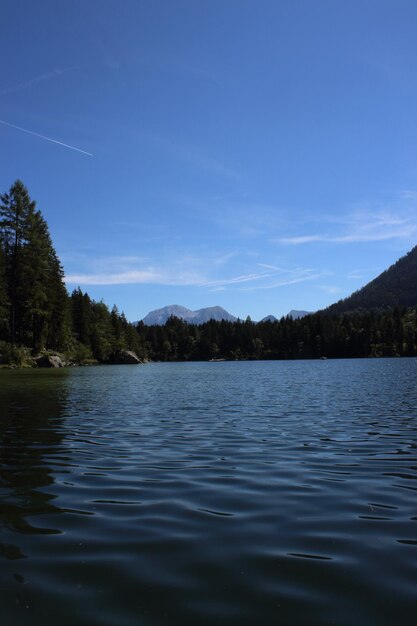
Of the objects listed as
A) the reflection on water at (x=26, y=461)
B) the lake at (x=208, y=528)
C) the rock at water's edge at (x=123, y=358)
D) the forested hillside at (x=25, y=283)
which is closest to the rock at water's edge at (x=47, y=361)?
the forested hillside at (x=25, y=283)

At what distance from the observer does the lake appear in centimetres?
495

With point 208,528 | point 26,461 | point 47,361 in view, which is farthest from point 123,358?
point 208,528

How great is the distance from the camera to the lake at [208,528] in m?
4.95

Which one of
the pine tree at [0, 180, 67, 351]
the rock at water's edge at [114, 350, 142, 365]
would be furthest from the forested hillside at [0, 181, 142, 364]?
the rock at water's edge at [114, 350, 142, 365]

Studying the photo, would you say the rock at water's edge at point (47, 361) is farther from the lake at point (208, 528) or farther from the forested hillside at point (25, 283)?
the lake at point (208, 528)

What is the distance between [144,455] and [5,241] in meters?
68.1

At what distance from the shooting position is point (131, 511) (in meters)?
8.03

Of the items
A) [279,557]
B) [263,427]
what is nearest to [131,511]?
[279,557]

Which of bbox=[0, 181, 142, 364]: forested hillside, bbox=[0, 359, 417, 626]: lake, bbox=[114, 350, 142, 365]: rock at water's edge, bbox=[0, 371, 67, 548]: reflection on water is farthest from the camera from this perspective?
bbox=[114, 350, 142, 365]: rock at water's edge

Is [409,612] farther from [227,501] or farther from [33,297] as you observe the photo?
[33,297]

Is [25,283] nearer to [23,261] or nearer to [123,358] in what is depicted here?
[23,261]

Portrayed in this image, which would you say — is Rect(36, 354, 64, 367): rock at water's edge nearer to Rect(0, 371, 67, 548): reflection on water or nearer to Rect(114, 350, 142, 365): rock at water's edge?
Rect(0, 371, 67, 548): reflection on water

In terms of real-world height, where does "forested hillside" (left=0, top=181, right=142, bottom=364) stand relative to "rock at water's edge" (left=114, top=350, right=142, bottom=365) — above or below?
above

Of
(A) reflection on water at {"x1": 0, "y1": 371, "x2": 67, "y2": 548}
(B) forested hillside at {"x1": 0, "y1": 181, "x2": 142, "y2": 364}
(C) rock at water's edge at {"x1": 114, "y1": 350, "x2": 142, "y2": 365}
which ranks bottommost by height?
(A) reflection on water at {"x1": 0, "y1": 371, "x2": 67, "y2": 548}
